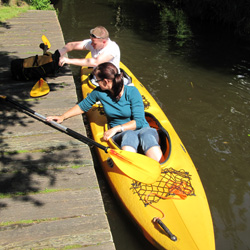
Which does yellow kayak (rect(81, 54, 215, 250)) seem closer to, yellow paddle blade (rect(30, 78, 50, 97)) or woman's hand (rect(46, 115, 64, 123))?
woman's hand (rect(46, 115, 64, 123))

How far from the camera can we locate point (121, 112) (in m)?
3.49

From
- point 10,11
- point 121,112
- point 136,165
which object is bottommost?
point 136,165

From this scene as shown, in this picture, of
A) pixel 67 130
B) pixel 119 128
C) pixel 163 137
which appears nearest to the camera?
pixel 67 130

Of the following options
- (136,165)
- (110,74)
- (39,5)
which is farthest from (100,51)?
(39,5)

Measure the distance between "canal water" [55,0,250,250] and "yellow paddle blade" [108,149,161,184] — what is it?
70 cm

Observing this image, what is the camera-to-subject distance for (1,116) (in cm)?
348

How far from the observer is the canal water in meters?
3.57

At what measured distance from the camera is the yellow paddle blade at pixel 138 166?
2.98 metres

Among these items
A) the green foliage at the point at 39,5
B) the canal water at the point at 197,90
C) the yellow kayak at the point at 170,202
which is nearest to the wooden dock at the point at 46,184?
the yellow kayak at the point at 170,202

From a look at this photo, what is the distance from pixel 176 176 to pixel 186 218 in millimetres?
536

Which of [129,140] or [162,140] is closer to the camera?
[129,140]

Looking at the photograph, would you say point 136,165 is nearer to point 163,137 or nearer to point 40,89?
point 163,137

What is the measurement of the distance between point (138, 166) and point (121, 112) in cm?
79

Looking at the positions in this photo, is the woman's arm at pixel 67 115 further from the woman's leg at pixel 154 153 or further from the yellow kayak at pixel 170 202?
the woman's leg at pixel 154 153
